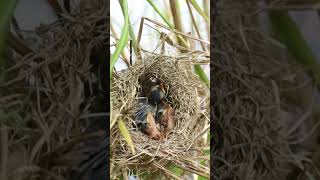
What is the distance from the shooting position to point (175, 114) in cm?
96

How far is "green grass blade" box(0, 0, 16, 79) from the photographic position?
742 millimetres

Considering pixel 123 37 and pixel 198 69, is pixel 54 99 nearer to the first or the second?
pixel 123 37

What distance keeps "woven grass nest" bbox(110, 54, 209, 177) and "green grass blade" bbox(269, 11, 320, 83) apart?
20cm

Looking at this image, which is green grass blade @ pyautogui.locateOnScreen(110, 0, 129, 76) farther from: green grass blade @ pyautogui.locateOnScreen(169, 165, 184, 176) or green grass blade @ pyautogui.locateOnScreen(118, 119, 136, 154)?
green grass blade @ pyautogui.locateOnScreen(169, 165, 184, 176)

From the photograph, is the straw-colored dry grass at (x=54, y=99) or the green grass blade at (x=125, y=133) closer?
the straw-colored dry grass at (x=54, y=99)

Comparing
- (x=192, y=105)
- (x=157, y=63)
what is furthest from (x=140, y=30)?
(x=192, y=105)

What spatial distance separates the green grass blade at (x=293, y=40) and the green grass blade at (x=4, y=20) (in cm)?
45

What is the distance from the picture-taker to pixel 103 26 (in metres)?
0.83

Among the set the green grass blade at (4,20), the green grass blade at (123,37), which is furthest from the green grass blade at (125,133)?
the green grass blade at (4,20)

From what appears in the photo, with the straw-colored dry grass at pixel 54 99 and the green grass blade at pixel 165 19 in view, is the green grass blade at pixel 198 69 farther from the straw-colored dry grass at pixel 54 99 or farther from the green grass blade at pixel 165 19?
the straw-colored dry grass at pixel 54 99

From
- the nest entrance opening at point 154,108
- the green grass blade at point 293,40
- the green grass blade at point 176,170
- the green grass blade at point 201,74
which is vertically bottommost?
the green grass blade at point 176,170

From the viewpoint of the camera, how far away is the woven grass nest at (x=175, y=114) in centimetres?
92

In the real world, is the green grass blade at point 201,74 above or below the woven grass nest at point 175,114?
above

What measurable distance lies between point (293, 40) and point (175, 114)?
29cm
